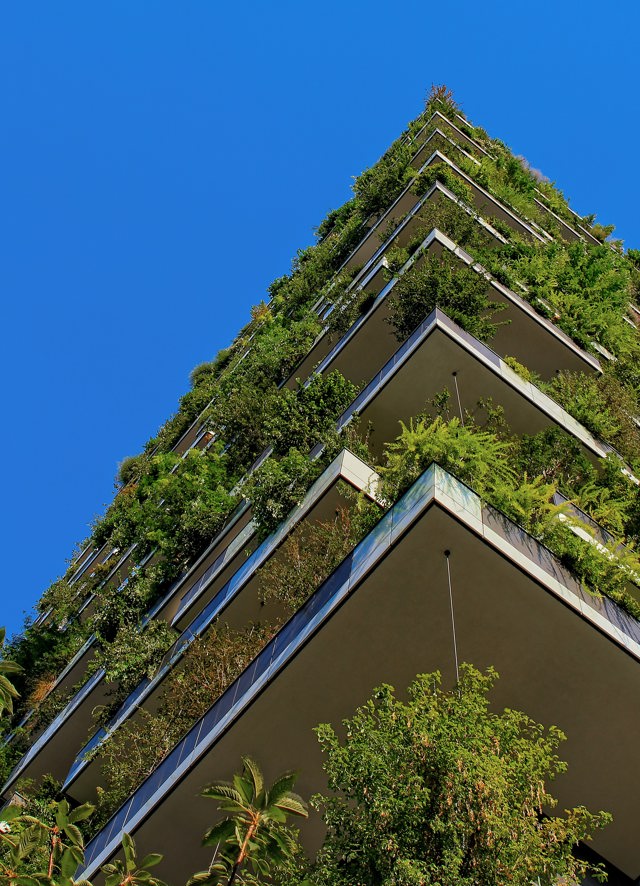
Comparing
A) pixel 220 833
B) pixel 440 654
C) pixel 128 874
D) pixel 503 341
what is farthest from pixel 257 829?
pixel 503 341

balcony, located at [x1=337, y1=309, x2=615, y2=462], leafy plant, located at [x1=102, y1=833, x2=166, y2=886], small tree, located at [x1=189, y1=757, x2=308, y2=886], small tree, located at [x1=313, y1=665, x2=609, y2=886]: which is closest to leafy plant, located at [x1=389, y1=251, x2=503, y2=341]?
balcony, located at [x1=337, y1=309, x2=615, y2=462]

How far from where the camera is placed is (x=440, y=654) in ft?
33.1

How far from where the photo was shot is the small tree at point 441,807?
6.53 metres

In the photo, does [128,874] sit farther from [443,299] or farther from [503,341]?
[503,341]

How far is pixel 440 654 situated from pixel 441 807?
3395 millimetres

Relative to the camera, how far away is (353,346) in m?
19.9

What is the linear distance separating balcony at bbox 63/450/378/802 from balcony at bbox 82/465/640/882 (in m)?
2.79

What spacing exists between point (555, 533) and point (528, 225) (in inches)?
732

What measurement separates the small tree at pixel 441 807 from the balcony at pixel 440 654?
2293 mm

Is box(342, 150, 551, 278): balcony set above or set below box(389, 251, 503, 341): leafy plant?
above

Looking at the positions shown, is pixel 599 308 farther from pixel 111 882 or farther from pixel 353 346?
pixel 111 882

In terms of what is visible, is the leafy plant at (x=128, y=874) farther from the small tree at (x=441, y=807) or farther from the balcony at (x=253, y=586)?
the balcony at (x=253, y=586)

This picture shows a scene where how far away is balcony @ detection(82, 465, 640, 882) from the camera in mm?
9578

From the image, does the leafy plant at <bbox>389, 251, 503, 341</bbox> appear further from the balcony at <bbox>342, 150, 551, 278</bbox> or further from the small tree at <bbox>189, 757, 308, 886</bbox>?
the small tree at <bbox>189, 757, 308, 886</bbox>
